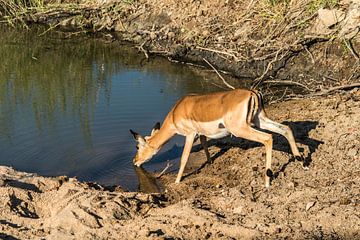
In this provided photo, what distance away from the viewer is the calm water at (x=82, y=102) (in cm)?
1001

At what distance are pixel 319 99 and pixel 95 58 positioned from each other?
7971 millimetres

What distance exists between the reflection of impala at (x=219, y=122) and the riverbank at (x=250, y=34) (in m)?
4.09

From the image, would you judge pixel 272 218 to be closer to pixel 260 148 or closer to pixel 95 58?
pixel 260 148

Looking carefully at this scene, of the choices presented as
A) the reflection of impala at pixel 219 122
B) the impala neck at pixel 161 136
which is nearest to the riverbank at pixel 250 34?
the reflection of impala at pixel 219 122

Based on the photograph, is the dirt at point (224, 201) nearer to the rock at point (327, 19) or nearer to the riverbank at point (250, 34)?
the riverbank at point (250, 34)

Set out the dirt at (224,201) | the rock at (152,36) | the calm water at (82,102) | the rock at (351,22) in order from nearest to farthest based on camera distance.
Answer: the dirt at (224,201) → the calm water at (82,102) → the rock at (351,22) → the rock at (152,36)

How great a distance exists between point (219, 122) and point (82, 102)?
17.7 ft

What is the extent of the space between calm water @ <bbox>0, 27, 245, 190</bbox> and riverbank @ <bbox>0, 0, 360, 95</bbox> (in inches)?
31.2

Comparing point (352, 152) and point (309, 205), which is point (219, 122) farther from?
point (309, 205)

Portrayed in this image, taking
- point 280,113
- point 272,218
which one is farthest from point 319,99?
point 272,218

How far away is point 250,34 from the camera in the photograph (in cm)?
1570

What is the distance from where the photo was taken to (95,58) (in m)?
17.5

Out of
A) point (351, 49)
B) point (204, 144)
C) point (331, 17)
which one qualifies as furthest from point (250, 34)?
point (204, 144)

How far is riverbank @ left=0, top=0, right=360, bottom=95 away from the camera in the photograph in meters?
13.8
